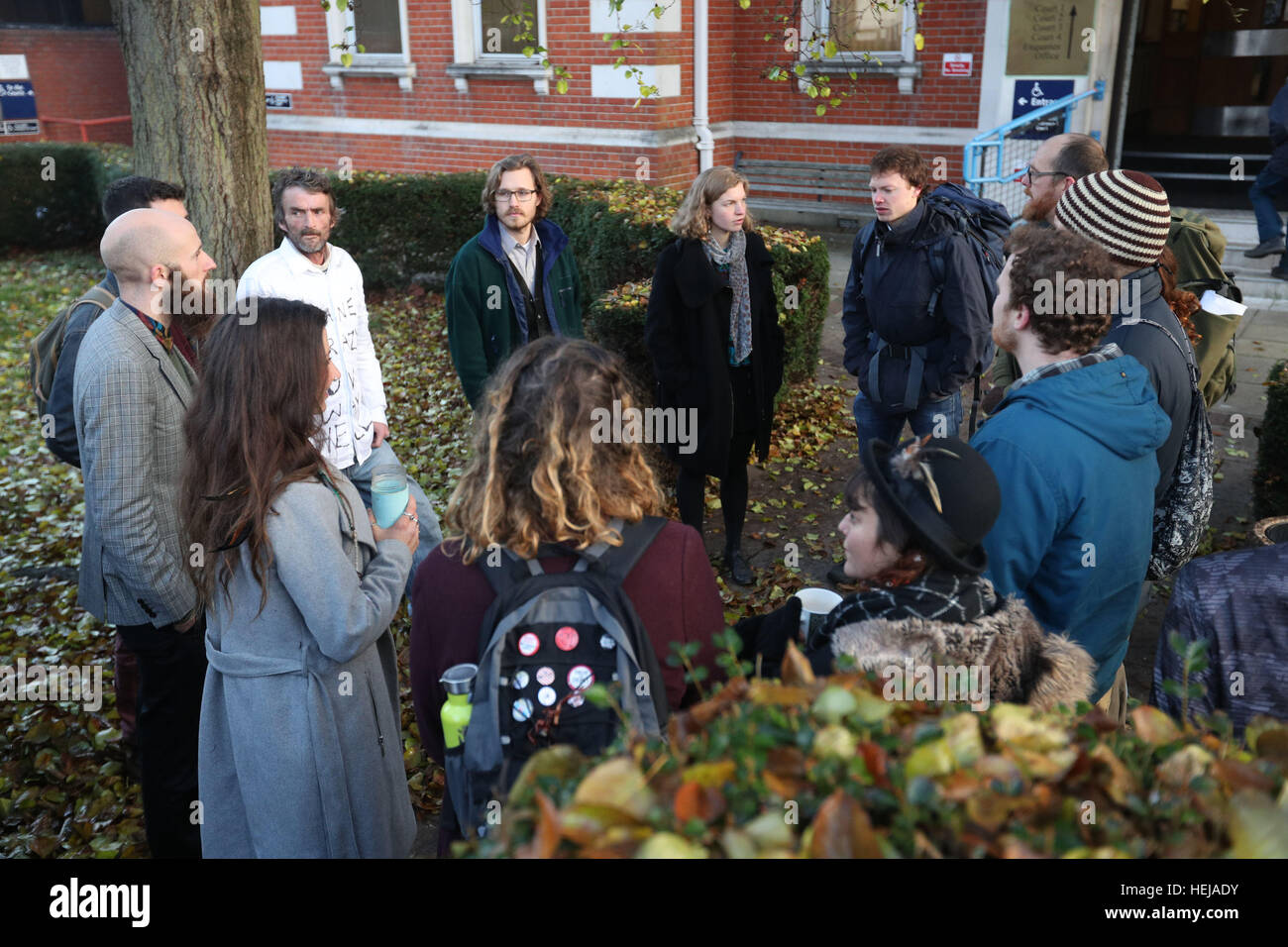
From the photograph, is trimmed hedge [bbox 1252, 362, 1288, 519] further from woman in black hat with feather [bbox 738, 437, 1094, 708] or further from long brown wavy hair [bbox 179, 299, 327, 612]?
long brown wavy hair [bbox 179, 299, 327, 612]

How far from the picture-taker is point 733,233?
191 inches

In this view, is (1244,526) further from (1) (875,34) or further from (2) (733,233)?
(1) (875,34)

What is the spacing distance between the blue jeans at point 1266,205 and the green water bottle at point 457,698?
9.75 m

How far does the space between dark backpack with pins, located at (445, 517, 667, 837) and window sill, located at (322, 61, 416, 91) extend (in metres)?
13.6

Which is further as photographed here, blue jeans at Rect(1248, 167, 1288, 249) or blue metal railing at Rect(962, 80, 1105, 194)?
blue metal railing at Rect(962, 80, 1105, 194)

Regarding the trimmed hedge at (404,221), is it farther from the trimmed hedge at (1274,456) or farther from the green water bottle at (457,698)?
the green water bottle at (457,698)

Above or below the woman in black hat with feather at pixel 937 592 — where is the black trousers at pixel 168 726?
below

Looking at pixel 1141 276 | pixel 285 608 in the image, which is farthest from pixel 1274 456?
pixel 285 608

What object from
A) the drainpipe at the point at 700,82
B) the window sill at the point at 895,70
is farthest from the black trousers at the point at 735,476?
the window sill at the point at 895,70

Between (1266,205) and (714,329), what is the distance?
7365 millimetres

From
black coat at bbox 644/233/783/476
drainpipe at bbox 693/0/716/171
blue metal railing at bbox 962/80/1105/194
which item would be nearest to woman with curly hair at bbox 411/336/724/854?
black coat at bbox 644/233/783/476

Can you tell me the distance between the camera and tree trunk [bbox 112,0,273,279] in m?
4.94

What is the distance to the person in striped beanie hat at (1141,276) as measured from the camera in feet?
10.3

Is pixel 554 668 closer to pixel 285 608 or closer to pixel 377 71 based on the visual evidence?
pixel 285 608
